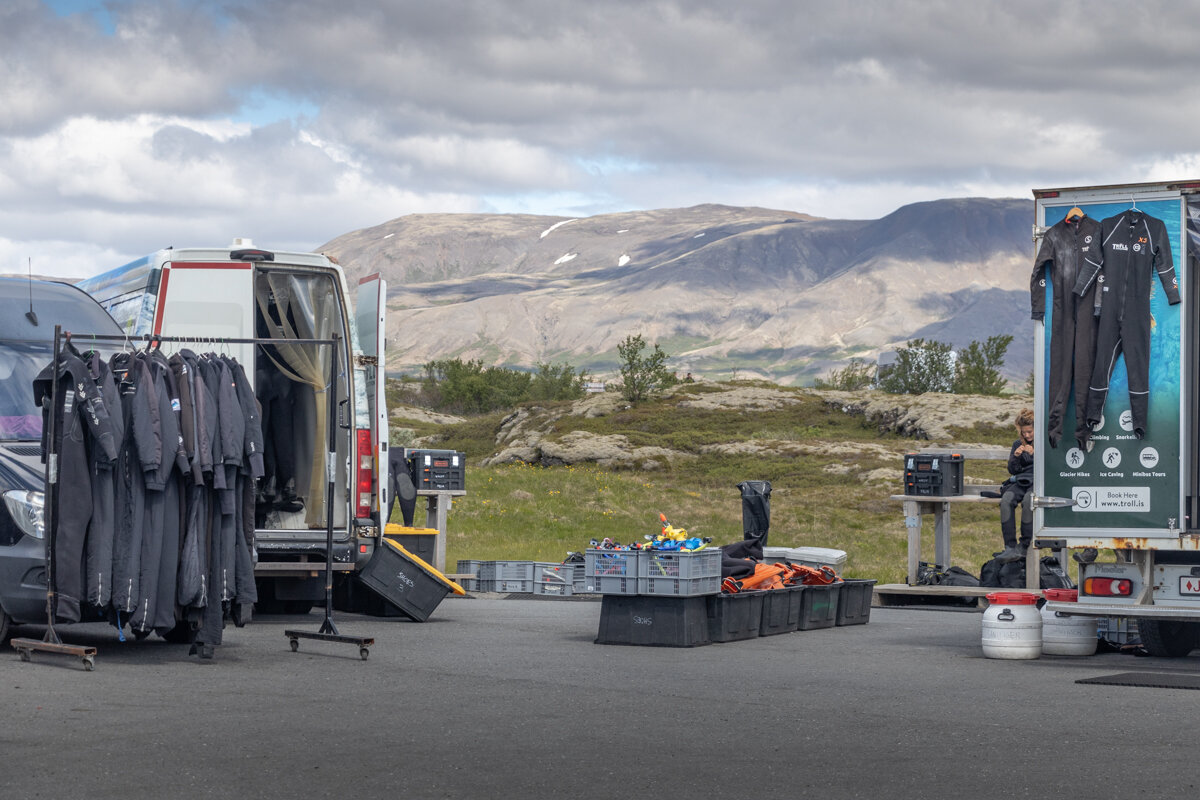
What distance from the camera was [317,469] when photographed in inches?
558

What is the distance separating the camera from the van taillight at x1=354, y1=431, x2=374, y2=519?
522 inches

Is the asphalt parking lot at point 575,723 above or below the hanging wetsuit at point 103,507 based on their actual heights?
below

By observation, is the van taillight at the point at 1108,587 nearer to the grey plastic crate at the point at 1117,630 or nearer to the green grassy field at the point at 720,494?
the grey plastic crate at the point at 1117,630

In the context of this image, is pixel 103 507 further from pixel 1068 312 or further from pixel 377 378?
pixel 1068 312

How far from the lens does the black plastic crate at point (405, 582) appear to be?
45.1 feet

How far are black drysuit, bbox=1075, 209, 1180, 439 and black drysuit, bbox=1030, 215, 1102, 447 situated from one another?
0.08 metres

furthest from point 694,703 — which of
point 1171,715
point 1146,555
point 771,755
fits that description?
point 1146,555

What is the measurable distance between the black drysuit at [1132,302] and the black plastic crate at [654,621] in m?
3.73

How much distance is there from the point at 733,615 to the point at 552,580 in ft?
18.8

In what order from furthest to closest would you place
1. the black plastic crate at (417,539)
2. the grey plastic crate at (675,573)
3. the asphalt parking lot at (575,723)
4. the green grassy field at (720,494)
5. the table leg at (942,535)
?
1. the green grassy field at (720,494)
2. the table leg at (942,535)
3. the black plastic crate at (417,539)
4. the grey plastic crate at (675,573)
5. the asphalt parking lot at (575,723)

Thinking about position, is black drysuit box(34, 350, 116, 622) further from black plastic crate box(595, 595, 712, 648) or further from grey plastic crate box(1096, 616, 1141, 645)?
grey plastic crate box(1096, 616, 1141, 645)

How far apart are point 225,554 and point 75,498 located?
1114mm

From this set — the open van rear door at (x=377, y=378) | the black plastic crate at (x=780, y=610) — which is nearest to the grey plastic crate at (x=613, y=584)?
the black plastic crate at (x=780, y=610)

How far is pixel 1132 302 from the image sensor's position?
11.2 metres
